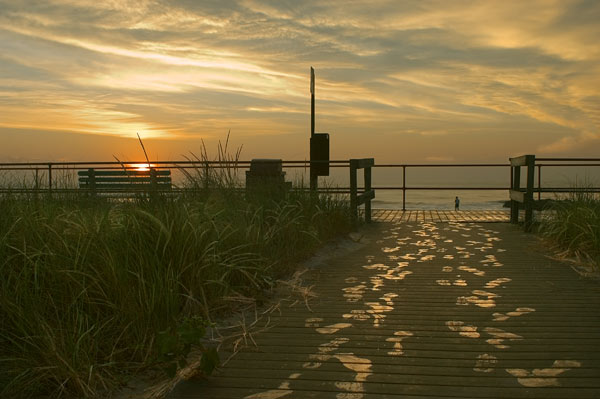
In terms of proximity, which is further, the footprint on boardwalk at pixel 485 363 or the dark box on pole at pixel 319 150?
the dark box on pole at pixel 319 150

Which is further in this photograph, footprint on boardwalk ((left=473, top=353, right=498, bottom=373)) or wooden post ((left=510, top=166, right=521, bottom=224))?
wooden post ((left=510, top=166, right=521, bottom=224))

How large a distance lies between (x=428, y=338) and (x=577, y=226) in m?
Result: 4.38

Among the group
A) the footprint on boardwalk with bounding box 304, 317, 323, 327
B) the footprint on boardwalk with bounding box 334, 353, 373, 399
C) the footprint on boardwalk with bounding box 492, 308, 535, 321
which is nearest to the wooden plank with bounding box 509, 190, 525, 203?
the footprint on boardwalk with bounding box 492, 308, 535, 321

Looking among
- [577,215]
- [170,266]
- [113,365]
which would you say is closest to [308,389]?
[113,365]

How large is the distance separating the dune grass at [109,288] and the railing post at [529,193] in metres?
6.06

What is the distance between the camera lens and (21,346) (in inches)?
138

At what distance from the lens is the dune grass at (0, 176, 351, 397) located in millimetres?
3338

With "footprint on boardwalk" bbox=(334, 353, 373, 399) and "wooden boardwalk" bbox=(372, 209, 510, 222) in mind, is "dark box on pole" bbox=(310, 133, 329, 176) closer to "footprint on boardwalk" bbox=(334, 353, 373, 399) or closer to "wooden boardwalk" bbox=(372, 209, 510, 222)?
"wooden boardwalk" bbox=(372, 209, 510, 222)

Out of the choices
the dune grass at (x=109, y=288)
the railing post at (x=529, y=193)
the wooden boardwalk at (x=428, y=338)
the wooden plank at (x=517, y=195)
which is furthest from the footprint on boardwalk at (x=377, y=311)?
the wooden plank at (x=517, y=195)

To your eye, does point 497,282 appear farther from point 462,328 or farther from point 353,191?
point 353,191

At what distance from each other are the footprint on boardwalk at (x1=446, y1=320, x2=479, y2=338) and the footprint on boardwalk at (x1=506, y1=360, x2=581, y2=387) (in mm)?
640

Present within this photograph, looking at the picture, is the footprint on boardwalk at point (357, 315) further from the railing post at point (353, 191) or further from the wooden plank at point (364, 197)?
the wooden plank at point (364, 197)

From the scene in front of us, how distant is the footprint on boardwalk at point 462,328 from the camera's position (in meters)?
4.11

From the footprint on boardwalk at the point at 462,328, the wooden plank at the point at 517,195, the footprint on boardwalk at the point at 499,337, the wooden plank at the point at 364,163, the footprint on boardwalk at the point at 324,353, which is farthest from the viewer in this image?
the wooden plank at the point at 364,163
